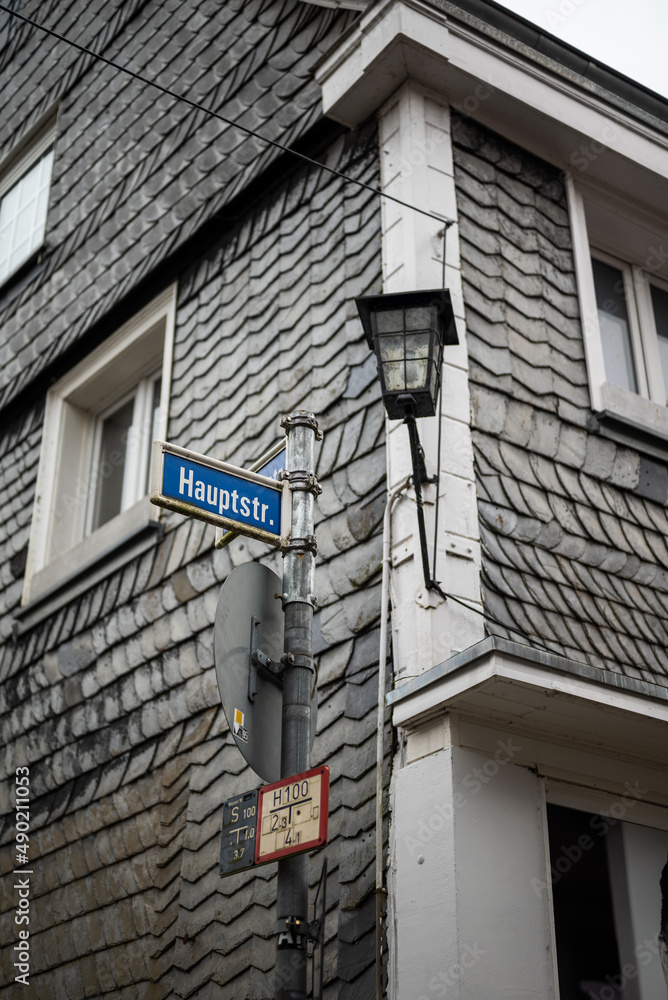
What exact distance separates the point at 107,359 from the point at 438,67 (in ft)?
9.95

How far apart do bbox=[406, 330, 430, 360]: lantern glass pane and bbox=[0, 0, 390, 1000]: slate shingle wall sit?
690 mm

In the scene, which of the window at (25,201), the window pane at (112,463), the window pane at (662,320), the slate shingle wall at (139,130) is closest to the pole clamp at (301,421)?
the slate shingle wall at (139,130)

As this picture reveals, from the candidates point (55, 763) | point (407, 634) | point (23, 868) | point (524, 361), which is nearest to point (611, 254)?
point (524, 361)

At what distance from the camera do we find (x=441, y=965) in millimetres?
3773

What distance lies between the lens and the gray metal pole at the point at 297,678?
3.34 metres

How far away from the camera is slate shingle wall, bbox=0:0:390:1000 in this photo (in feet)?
15.9

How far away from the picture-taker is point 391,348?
14.6 ft

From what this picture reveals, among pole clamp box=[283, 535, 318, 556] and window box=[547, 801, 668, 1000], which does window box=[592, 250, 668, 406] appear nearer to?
window box=[547, 801, 668, 1000]

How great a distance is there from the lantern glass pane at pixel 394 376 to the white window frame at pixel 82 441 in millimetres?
2644

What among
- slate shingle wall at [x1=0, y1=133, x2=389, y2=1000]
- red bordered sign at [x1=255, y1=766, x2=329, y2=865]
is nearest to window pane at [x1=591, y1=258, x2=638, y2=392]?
slate shingle wall at [x1=0, y1=133, x2=389, y2=1000]

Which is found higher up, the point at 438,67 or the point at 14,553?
the point at 438,67

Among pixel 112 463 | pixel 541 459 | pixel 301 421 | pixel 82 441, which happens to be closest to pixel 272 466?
pixel 301 421

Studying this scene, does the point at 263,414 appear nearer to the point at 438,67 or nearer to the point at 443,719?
the point at 438,67

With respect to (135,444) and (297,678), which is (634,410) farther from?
(135,444)
